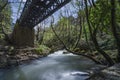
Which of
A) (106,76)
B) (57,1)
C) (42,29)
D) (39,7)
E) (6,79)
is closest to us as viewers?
(106,76)

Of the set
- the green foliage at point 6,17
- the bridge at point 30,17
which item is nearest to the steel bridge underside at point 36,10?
the bridge at point 30,17

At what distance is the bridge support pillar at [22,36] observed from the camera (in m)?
Result: 24.8

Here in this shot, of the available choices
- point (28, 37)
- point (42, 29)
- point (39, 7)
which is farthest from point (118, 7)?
point (42, 29)

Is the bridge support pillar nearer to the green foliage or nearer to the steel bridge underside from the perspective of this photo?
the steel bridge underside

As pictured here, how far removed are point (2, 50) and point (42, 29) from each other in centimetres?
1870

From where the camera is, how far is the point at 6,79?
11641mm

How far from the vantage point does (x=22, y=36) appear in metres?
25.3

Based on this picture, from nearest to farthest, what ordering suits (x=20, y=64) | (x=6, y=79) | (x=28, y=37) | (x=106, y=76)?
(x=106, y=76)
(x=6, y=79)
(x=20, y=64)
(x=28, y=37)

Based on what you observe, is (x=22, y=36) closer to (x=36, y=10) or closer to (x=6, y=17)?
(x=6, y=17)

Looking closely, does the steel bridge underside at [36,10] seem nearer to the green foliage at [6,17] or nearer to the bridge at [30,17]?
the bridge at [30,17]

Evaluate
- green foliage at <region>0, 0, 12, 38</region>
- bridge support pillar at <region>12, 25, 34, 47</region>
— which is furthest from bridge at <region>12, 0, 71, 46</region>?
green foliage at <region>0, 0, 12, 38</region>

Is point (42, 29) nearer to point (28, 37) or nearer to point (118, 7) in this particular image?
point (28, 37)

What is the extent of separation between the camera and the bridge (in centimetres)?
2075

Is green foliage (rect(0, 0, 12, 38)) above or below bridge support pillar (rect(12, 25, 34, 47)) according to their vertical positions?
above
